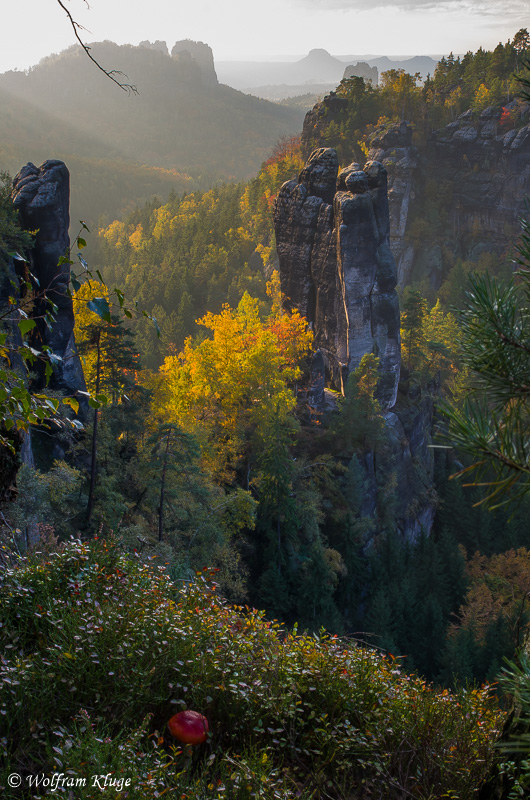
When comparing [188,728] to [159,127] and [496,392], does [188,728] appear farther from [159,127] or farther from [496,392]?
[159,127]

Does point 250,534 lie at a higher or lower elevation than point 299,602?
higher

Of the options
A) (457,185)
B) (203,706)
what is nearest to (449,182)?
(457,185)

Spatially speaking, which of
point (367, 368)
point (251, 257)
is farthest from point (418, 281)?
point (367, 368)

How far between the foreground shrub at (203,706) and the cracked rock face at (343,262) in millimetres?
31651

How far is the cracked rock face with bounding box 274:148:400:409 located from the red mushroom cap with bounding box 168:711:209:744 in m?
32.7

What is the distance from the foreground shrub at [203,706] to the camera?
397 cm

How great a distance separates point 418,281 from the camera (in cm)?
6988

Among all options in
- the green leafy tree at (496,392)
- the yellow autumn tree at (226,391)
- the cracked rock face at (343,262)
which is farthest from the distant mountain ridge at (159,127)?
the green leafy tree at (496,392)

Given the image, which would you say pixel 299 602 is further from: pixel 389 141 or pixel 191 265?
pixel 389 141

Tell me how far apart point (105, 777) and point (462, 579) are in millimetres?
34578

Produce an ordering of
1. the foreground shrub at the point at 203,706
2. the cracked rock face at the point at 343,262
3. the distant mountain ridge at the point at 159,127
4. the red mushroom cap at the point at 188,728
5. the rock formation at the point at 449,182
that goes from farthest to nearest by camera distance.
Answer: the distant mountain ridge at the point at 159,127 → the rock formation at the point at 449,182 → the cracked rock face at the point at 343,262 → the red mushroom cap at the point at 188,728 → the foreground shrub at the point at 203,706

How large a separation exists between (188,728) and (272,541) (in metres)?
19.4

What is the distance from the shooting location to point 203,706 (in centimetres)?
488

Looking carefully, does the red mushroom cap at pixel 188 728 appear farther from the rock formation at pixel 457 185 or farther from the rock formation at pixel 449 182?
the rock formation at pixel 457 185
